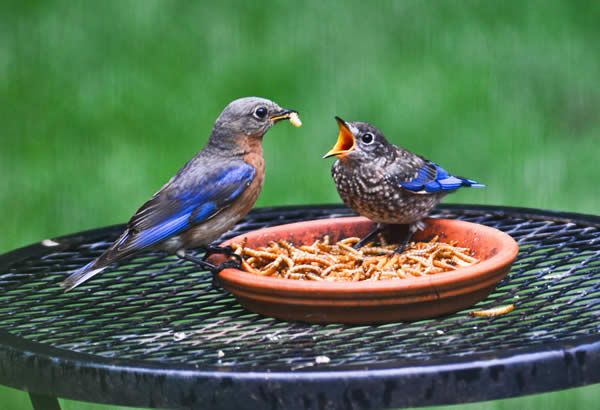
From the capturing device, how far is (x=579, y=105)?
768cm

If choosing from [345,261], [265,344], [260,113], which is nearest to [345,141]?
[260,113]

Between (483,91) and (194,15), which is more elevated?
(194,15)

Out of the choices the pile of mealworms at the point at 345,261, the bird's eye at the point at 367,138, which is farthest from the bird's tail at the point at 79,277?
the bird's eye at the point at 367,138

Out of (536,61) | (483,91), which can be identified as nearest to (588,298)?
(483,91)

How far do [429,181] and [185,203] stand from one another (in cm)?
93

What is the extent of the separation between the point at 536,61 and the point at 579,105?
1.88 ft

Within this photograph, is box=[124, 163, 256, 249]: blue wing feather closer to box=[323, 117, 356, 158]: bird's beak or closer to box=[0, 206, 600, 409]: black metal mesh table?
box=[0, 206, 600, 409]: black metal mesh table

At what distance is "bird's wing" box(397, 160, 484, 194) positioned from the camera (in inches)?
152

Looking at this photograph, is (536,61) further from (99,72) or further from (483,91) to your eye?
(99,72)

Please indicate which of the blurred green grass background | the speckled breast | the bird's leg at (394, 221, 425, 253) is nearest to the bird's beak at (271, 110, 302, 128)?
the speckled breast

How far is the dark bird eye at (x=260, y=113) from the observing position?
12.9ft

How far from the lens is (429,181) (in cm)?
395

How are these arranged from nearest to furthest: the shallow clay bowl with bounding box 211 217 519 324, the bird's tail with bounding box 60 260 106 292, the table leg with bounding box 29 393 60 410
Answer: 1. the shallow clay bowl with bounding box 211 217 519 324
2. the table leg with bounding box 29 393 60 410
3. the bird's tail with bounding box 60 260 106 292

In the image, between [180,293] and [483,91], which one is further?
[483,91]
